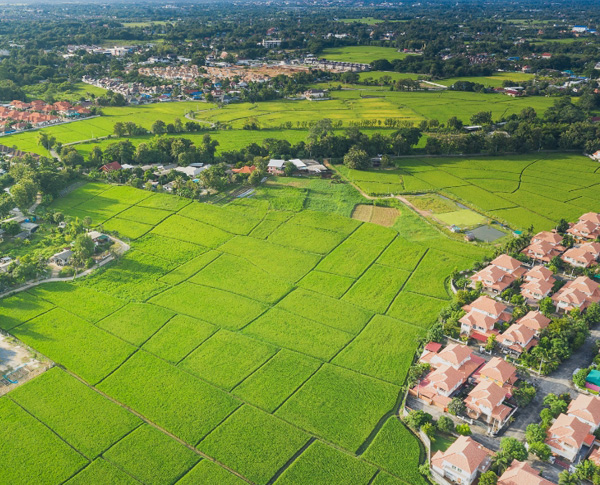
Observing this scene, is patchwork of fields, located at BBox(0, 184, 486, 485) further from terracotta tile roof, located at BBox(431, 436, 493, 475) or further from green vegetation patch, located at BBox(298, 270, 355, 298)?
terracotta tile roof, located at BBox(431, 436, 493, 475)

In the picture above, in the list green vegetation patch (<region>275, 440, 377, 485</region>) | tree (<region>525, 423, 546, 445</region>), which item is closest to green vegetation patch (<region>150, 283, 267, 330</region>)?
green vegetation patch (<region>275, 440, 377, 485</region>)

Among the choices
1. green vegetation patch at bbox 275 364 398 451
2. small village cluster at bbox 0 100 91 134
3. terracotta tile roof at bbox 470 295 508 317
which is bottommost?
green vegetation patch at bbox 275 364 398 451

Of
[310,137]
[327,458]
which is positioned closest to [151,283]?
[327,458]

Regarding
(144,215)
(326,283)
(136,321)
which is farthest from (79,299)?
(326,283)

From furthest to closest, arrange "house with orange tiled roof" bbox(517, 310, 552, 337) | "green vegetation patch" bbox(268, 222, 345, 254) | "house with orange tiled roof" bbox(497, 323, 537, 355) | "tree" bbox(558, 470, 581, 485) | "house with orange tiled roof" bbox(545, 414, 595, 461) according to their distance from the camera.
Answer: "green vegetation patch" bbox(268, 222, 345, 254)
"house with orange tiled roof" bbox(517, 310, 552, 337)
"house with orange tiled roof" bbox(497, 323, 537, 355)
"house with orange tiled roof" bbox(545, 414, 595, 461)
"tree" bbox(558, 470, 581, 485)

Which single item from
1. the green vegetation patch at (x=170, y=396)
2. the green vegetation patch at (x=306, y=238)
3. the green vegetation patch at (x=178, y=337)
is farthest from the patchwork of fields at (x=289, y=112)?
the green vegetation patch at (x=170, y=396)

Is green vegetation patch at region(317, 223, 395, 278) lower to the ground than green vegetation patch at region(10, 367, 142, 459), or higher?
higher

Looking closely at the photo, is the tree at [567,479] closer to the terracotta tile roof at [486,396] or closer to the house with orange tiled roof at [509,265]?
the terracotta tile roof at [486,396]
